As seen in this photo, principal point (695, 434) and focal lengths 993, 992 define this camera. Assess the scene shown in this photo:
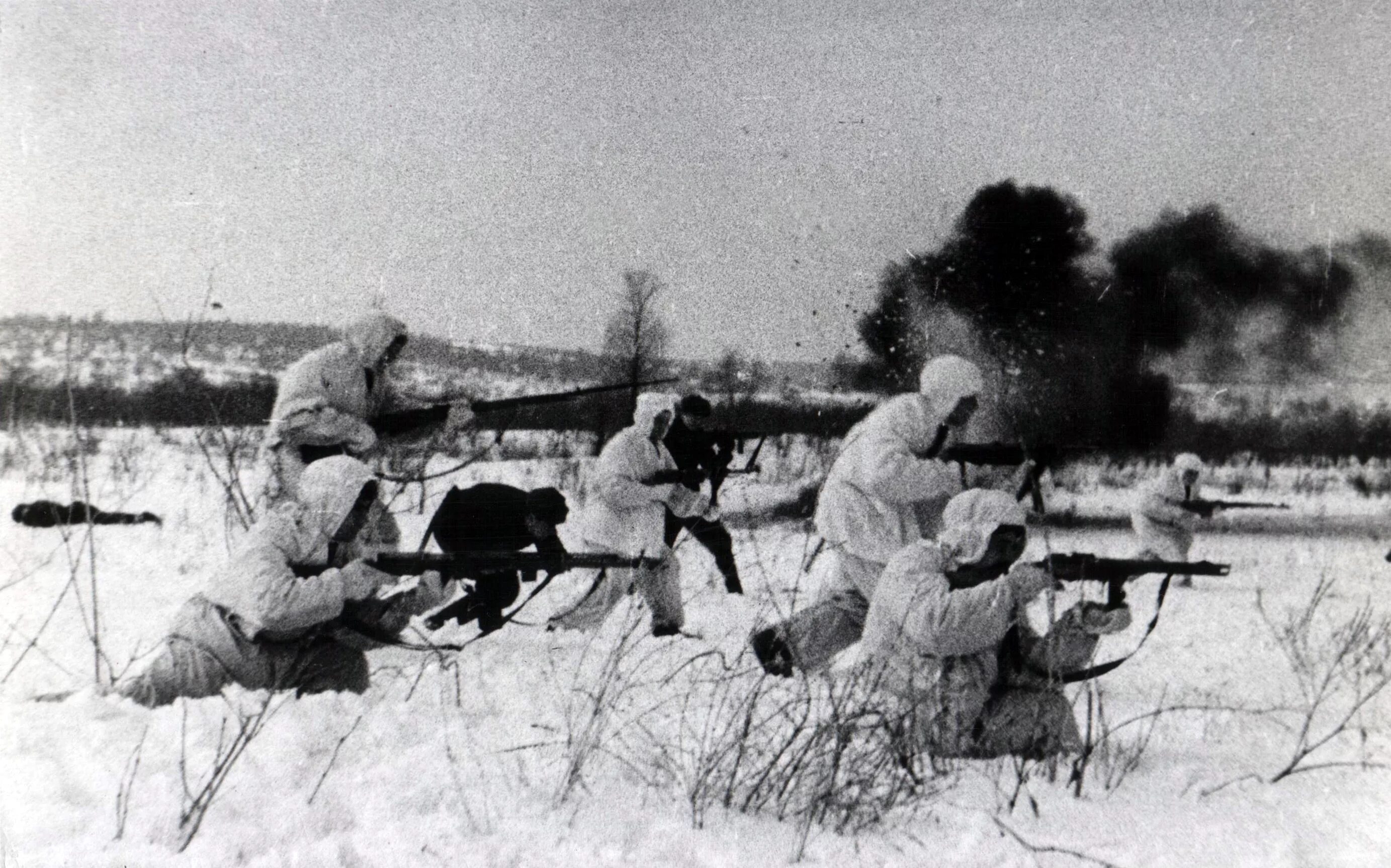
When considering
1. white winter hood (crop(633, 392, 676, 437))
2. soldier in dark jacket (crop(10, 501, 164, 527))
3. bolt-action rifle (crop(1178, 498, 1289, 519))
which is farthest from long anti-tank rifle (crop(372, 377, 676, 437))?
bolt-action rifle (crop(1178, 498, 1289, 519))

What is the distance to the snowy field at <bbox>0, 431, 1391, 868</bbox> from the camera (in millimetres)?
2725

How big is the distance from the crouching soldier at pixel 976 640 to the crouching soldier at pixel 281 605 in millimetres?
1870

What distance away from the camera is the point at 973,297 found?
456 centimetres

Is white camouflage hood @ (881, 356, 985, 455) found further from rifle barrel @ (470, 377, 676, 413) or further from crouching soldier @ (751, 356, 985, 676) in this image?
rifle barrel @ (470, 377, 676, 413)

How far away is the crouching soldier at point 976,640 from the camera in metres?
3.29

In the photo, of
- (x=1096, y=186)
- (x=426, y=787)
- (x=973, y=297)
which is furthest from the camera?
(x=973, y=297)

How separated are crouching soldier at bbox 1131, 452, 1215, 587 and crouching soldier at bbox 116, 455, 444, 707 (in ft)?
11.2

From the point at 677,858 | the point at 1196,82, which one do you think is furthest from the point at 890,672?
the point at 1196,82

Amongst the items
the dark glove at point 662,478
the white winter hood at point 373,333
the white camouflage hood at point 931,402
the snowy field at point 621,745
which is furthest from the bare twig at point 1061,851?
the white winter hood at point 373,333

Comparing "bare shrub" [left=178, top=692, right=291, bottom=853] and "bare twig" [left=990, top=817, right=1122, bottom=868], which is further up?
"bare shrub" [left=178, top=692, right=291, bottom=853]

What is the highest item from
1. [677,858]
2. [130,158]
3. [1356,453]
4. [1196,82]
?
[1196,82]

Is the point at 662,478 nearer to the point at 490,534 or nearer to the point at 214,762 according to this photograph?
the point at 490,534

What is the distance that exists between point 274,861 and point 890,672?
1.97 metres

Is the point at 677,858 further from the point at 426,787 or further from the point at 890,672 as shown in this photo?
the point at 890,672
